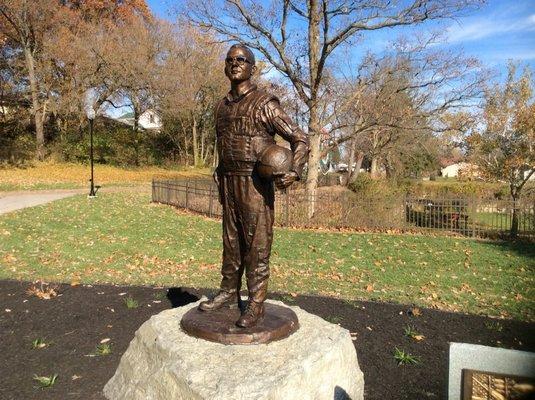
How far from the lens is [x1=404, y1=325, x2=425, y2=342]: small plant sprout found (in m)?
5.45

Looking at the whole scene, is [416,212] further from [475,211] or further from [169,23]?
[169,23]

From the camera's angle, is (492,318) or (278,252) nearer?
(492,318)

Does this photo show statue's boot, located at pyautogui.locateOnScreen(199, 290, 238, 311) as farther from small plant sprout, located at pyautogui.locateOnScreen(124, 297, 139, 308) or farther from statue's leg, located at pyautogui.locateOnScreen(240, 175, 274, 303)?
small plant sprout, located at pyautogui.locateOnScreen(124, 297, 139, 308)

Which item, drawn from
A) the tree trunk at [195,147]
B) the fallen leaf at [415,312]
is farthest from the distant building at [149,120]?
the fallen leaf at [415,312]

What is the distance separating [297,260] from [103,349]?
5538mm

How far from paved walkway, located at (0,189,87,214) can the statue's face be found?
1360cm

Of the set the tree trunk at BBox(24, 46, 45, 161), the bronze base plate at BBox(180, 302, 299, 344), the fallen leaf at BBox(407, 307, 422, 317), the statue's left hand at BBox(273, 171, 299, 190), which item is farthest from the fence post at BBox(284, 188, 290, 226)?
the tree trunk at BBox(24, 46, 45, 161)

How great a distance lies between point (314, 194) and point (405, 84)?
653 centimetres

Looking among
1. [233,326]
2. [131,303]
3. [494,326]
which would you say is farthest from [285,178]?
[494,326]

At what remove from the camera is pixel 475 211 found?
45.0ft

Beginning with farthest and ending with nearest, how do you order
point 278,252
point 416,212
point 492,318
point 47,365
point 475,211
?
point 416,212, point 475,211, point 278,252, point 492,318, point 47,365

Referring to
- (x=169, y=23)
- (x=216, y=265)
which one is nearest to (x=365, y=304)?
(x=216, y=265)

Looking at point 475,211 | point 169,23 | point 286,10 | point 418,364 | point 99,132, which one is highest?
point 169,23

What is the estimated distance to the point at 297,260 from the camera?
9898mm
